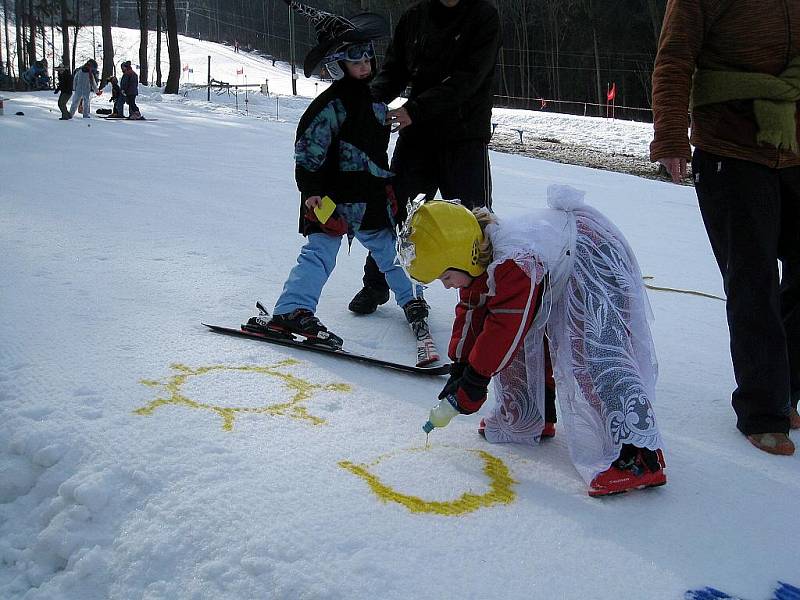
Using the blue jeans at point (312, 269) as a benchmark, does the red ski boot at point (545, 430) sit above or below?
below

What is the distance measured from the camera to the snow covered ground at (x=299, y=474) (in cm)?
194

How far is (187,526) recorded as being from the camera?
2033 mm

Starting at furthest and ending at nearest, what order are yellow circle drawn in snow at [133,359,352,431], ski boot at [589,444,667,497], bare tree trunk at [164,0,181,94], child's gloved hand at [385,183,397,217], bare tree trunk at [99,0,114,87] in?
bare tree trunk at [99,0,114,87] → bare tree trunk at [164,0,181,94] → child's gloved hand at [385,183,397,217] → yellow circle drawn in snow at [133,359,352,431] → ski boot at [589,444,667,497]

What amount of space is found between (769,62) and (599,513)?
5.83 feet

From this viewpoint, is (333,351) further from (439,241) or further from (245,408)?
(439,241)

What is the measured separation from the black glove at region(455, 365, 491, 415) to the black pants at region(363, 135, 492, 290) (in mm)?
1722

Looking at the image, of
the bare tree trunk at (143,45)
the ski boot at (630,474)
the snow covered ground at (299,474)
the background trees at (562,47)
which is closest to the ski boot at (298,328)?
the snow covered ground at (299,474)

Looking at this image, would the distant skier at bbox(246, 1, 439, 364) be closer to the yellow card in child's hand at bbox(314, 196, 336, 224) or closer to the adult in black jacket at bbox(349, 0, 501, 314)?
Result: the yellow card in child's hand at bbox(314, 196, 336, 224)

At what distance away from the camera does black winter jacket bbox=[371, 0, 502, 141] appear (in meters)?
3.90

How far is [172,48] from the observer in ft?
90.6

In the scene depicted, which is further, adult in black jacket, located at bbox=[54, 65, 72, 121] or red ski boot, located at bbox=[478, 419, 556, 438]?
adult in black jacket, located at bbox=[54, 65, 72, 121]

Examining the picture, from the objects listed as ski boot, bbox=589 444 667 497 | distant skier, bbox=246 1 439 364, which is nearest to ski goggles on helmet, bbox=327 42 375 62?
distant skier, bbox=246 1 439 364

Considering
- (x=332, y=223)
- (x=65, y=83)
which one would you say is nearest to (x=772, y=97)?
(x=332, y=223)

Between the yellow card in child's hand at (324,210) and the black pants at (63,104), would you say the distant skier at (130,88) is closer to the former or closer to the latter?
the black pants at (63,104)
